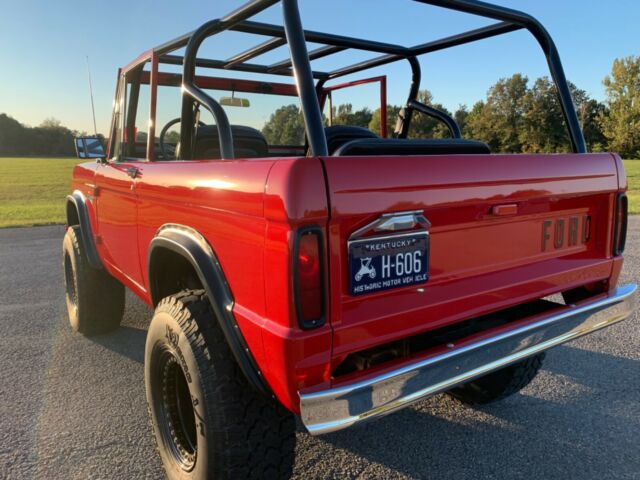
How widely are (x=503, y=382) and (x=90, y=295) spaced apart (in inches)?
121

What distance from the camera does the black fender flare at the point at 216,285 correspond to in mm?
1680

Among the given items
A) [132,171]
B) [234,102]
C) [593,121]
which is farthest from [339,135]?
[593,121]

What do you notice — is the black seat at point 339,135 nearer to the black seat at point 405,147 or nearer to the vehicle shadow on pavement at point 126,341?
the black seat at point 405,147

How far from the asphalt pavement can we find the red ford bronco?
322 millimetres

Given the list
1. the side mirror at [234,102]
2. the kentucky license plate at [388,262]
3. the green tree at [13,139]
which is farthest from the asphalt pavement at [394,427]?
the green tree at [13,139]

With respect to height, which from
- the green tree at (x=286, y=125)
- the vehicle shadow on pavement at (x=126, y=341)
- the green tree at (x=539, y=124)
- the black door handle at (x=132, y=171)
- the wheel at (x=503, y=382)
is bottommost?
the vehicle shadow on pavement at (x=126, y=341)

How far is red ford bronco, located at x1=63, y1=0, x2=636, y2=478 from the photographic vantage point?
153 cm

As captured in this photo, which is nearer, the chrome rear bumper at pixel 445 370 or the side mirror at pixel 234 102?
the chrome rear bumper at pixel 445 370

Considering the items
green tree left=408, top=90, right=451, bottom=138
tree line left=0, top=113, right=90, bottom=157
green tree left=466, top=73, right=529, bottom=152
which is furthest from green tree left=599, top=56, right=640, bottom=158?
tree line left=0, top=113, right=90, bottom=157

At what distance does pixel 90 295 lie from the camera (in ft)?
12.7

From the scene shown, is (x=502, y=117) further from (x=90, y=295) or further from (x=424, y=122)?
(x=90, y=295)

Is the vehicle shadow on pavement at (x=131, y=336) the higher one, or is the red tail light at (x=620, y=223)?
the red tail light at (x=620, y=223)

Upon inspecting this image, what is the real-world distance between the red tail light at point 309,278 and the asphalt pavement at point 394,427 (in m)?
1.11

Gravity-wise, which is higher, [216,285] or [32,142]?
[32,142]
